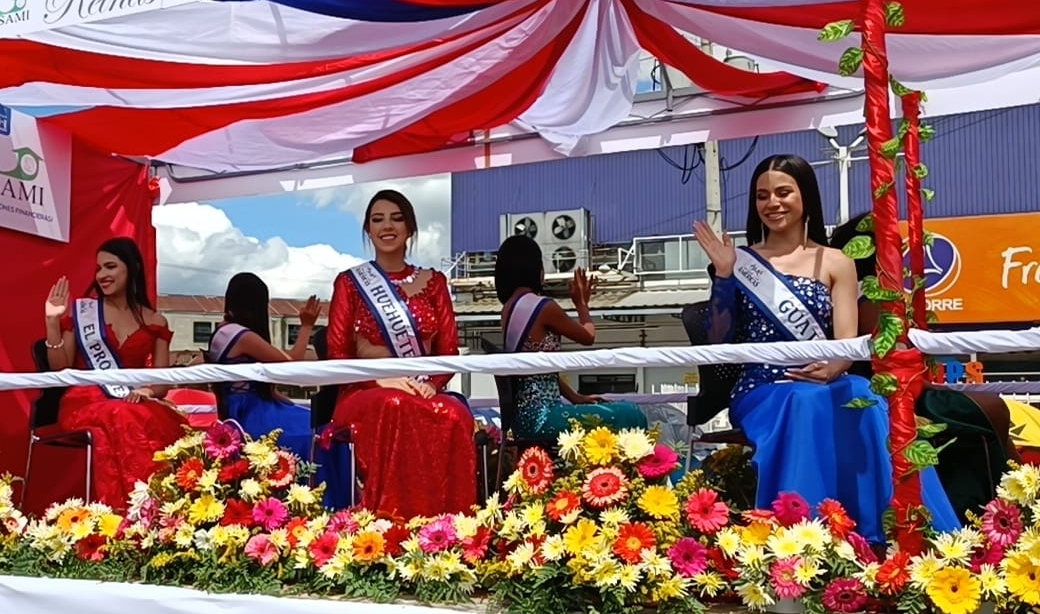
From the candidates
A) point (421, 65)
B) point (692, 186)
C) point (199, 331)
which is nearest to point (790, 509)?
point (421, 65)

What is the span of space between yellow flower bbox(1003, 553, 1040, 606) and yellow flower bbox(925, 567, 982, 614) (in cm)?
6

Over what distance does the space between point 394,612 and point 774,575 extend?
0.84 m

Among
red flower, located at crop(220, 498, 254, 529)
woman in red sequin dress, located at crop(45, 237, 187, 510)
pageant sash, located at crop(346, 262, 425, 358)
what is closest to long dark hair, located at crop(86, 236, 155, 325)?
woman in red sequin dress, located at crop(45, 237, 187, 510)

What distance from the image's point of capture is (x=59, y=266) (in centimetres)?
491

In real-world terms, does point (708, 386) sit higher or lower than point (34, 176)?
lower

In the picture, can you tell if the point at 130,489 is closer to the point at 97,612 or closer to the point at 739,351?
the point at 97,612

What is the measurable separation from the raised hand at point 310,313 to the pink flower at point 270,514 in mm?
1482

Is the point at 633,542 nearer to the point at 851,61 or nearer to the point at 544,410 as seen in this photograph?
the point at 851,61

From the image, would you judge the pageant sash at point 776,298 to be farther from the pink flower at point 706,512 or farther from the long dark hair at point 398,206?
the long dark hair at point 398,206

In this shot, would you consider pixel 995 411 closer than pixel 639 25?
Yes

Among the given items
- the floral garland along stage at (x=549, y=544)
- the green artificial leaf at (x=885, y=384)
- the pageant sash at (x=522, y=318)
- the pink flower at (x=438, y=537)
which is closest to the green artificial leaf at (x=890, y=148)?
the green artificial leaf at (x=885, y=384)

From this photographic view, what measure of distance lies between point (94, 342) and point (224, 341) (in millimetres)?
472

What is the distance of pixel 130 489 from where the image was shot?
3312 mm

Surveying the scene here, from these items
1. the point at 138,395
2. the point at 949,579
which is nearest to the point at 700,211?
the point at 138,395
